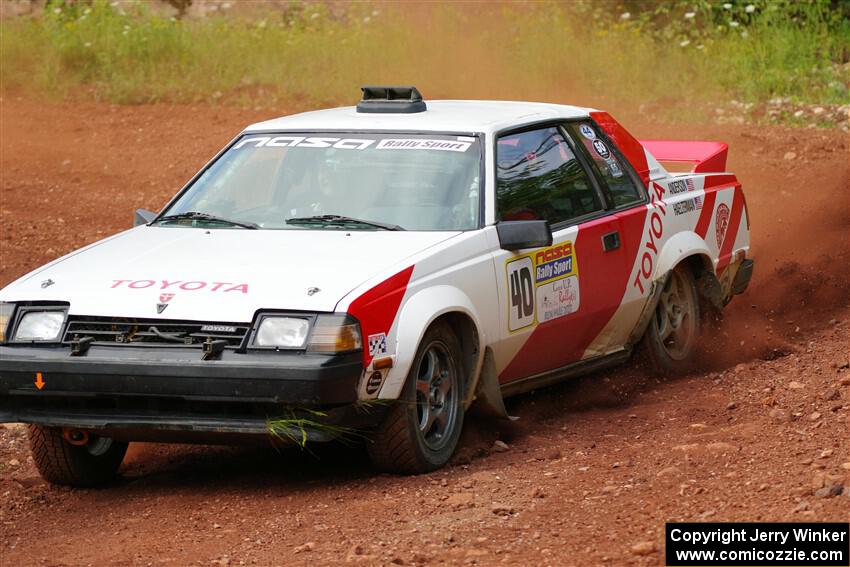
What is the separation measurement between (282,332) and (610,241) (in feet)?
7.48

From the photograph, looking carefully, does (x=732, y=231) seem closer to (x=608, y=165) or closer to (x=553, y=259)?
(x=608, y=165)

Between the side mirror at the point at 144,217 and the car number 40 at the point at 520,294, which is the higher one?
the side mirror at the point at 144,217

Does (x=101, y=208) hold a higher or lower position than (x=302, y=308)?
lower

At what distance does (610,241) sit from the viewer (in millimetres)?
7125

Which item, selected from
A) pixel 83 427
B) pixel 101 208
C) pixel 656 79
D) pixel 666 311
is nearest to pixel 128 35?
pixel 101 208

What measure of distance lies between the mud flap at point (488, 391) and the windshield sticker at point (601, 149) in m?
1.66

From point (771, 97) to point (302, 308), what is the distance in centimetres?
1159

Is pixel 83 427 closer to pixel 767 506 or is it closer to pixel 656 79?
pixel 767 506

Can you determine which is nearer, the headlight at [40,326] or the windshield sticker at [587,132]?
the headlight at [40,326]

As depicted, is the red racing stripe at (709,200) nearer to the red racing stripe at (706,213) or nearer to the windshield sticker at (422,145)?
the red racing stripe at (706,213)

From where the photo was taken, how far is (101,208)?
43.0 ft

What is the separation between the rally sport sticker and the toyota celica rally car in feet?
0.04

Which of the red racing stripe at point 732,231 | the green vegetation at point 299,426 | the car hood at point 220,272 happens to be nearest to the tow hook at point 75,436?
the car hood at point 220,272

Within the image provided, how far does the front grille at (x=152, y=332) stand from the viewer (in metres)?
5.45
